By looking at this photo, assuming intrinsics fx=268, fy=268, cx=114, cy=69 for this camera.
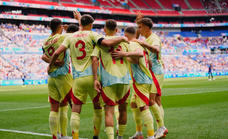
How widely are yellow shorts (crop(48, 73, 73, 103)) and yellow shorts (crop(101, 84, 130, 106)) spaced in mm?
1102

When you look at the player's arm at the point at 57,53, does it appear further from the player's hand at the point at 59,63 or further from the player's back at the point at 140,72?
the player's back at the point at 140,72

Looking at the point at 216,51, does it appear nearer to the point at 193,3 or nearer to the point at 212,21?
the point at 212,21

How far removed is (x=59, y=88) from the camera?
5.61 m

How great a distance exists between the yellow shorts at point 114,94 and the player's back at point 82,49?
501 mm

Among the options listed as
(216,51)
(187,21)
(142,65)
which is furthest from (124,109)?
(187,21)

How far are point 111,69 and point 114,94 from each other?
46 centimetres

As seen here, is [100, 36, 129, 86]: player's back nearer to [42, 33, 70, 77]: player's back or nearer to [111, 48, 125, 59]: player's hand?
[111, 48, 125, 59]: player's hand

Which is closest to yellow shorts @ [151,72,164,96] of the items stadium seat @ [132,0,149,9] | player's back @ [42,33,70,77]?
player's back @ [42,33,70,77]

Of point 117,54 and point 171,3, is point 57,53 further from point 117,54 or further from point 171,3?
point 171,3

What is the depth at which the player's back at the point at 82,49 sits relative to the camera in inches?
199

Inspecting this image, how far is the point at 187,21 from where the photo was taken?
7212 cm

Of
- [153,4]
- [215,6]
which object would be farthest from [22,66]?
[215,6]

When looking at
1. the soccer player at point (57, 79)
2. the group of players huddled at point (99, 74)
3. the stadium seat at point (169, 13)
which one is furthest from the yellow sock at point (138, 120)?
the stadium seat at point (169, 13)

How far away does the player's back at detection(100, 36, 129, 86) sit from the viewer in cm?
483
